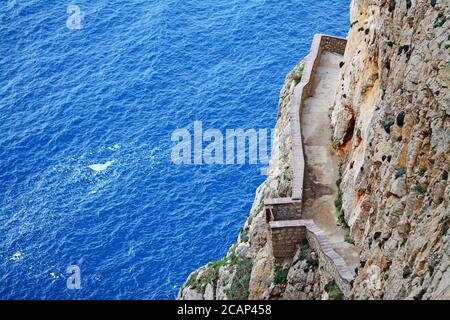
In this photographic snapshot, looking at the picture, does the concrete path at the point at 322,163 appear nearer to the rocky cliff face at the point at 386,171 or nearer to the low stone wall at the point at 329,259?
the low stone wall at the point at 329,259

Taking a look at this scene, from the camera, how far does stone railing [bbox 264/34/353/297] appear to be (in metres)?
36.5

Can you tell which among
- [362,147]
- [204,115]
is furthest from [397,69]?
[204,115]

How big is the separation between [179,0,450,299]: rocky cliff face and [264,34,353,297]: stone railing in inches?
31.7

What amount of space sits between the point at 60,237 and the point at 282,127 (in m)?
41.6

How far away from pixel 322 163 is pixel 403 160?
12998 millimetres

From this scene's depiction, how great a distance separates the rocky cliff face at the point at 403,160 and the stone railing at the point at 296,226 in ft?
5.23

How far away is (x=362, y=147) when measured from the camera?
40.8 m

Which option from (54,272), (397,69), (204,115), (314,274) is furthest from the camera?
Result: (204,115)

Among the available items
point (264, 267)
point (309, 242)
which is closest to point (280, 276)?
point (264, 267)

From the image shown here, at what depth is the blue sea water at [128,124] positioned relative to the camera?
8312 centimetres

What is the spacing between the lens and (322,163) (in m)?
45.5

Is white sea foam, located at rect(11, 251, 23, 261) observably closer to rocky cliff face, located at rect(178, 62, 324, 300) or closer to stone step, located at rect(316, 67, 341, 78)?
rocky cliff face, located at rect(178, 62, 324, 300)

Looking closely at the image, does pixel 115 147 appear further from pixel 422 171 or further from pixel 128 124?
pixel 422 171
